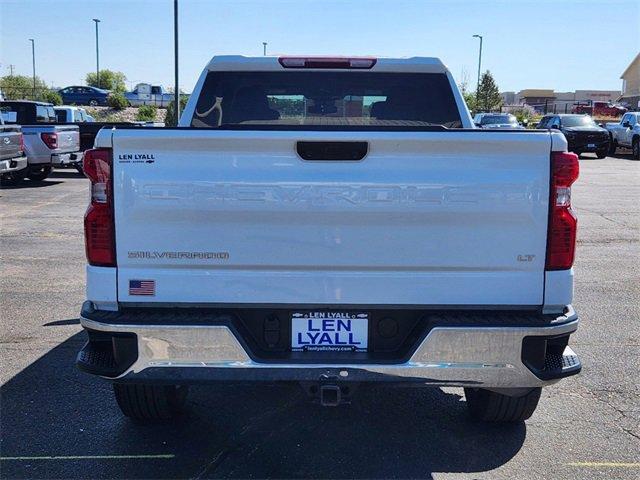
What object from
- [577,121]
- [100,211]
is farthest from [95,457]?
[577,121]

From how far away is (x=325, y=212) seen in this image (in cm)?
313

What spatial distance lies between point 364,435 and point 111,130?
2.21 meters

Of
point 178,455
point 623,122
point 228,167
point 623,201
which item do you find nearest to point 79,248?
point 178,455

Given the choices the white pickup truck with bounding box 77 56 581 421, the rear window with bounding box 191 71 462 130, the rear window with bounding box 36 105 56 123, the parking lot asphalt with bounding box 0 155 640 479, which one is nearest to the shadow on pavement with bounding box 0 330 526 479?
the parking lot asphalt with bounding box 0 155 640 479

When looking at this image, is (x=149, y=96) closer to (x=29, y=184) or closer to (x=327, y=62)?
(x=29, y=184)

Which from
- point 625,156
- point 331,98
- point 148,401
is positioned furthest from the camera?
point 625,156

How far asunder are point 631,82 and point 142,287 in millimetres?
89832

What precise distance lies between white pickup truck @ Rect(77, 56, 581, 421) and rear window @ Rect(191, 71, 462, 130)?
176cm

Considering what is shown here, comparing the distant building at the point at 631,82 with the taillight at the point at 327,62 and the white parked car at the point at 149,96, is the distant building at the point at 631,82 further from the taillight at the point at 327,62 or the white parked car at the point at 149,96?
the taillight at the point at 327,62

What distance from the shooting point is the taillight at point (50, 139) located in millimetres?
17016

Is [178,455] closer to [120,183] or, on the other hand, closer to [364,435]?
[364,435]

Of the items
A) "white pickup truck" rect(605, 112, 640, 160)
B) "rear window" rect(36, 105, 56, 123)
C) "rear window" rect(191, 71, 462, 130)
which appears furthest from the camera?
"white pickup truck" rect(605, 112, 640, 160)

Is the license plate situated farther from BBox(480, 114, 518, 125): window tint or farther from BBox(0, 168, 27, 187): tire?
BBox(480, 114, 518, 125): window tint

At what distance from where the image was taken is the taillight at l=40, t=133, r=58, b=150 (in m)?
17.0
